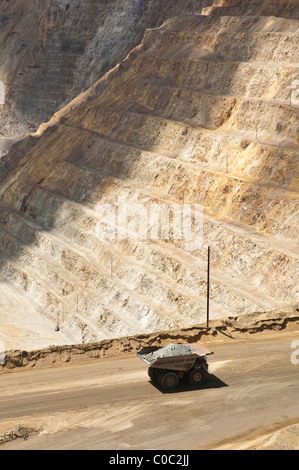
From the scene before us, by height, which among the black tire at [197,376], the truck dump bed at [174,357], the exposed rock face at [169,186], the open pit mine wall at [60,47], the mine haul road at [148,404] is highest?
the open pit mine wall at [60,47]

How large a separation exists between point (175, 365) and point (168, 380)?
1.91ft

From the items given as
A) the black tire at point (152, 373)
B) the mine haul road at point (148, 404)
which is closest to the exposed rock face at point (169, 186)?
the mine haul road at point (148, 404)

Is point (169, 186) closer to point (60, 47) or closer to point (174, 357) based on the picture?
point (174, 357)

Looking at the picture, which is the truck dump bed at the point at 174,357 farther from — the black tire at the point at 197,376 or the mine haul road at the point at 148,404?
the mine haul road at the point at 148,404

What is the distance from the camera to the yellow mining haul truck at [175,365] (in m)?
26.4

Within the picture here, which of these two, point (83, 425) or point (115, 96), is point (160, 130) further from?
point (83, 425)

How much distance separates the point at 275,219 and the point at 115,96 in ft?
105

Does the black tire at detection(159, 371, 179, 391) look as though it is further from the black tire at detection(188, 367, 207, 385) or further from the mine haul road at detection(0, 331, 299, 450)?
the black tire at detection(188, 367, 207, 385)

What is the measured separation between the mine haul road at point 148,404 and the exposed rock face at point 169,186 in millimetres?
13161

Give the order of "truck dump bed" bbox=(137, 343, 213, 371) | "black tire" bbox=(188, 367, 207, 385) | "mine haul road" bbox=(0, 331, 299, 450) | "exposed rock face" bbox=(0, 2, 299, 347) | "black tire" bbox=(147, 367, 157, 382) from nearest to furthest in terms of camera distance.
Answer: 1. "mine haul road" bbox=(0, 331, 299, 450)
2. "truck dump bed" bbox=(137, 343, 213, 371)
3. "black tire" bbox=(188, 367, 207, 385)
4. "black tire" bbox=(147, 367, 157, 382)
5. "exposed rock face" bbox=(0, 2, 299, 347)

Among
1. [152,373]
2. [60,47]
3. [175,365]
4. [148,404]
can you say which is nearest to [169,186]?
Answer: [152,373]

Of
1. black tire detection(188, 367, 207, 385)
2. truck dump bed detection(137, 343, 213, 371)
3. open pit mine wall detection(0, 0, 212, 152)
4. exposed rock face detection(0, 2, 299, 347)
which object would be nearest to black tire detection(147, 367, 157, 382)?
truck dump bed detection(137, 343, 213, 371)

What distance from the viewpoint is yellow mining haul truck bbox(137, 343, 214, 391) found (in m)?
26.4

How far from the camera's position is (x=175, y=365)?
86.9 ft
